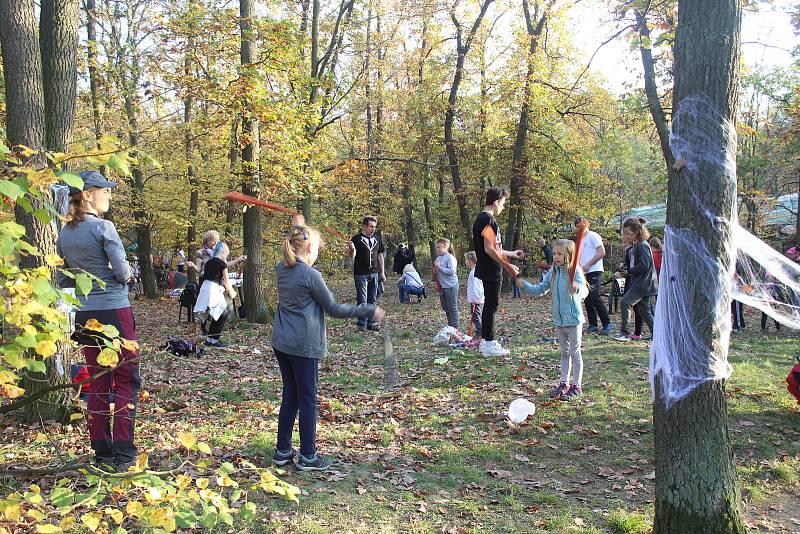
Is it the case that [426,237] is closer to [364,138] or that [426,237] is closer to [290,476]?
[364,138]

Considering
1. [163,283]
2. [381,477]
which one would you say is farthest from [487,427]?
[163,283]

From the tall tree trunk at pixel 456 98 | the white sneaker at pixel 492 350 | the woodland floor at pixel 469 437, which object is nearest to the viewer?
the woodland floor at pixel 469 437

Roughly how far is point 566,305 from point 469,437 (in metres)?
1.76

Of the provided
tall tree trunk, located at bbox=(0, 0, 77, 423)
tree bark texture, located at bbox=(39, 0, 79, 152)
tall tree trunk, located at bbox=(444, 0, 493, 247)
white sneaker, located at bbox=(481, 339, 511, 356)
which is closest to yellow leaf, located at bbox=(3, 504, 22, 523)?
tall tree trunk, located at bbox=(0, 0, 77, 423)

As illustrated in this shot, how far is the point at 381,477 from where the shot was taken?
4730 millimetres

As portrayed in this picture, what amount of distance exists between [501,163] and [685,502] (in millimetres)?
18666

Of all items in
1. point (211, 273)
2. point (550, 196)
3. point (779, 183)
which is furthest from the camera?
point (779, 183)

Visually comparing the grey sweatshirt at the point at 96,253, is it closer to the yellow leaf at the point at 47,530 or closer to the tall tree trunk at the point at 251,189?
the yellow leaf at the point at 47,530

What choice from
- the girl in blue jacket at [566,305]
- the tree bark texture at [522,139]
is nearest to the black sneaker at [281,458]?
the girl in blue jacket at [566,305]

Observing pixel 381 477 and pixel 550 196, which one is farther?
pixel 550 196

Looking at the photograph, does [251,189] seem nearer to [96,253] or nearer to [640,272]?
[640,272]

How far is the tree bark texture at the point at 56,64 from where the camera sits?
5.80m

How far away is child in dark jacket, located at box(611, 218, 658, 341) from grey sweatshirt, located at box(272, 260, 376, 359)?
5.66 metres

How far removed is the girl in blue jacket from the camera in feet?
20.4
